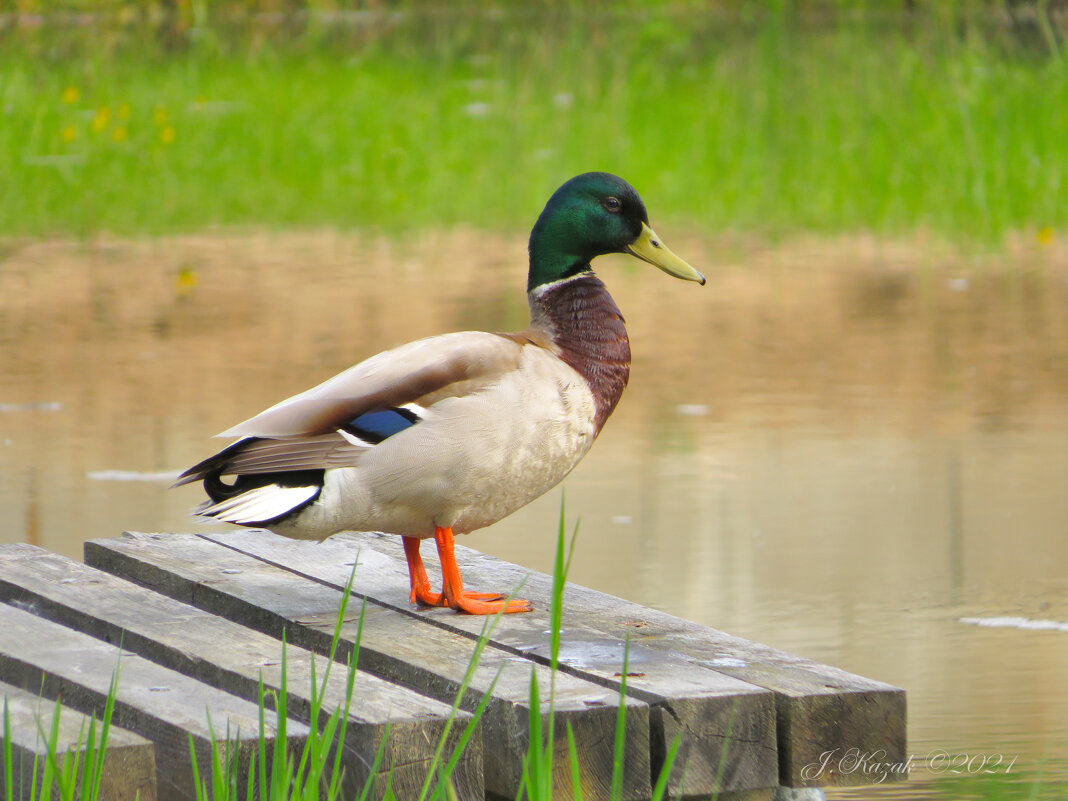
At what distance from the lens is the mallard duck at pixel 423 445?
2963mm

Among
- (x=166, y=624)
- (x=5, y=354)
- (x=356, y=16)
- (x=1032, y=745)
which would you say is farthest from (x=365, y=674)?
(x=356, y=16)

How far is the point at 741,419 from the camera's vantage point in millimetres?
5414

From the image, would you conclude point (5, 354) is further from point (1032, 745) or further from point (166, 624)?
point (1032, 745)

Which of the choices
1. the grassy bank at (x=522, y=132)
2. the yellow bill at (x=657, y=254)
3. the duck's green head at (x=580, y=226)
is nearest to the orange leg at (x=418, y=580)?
the duck's green head at (x=580, y=226)

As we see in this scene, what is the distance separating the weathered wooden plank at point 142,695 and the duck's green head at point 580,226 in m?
1.06

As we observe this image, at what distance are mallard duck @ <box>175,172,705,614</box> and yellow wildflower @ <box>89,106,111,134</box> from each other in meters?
8.10

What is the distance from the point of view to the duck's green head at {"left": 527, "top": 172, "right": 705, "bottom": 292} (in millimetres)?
3383

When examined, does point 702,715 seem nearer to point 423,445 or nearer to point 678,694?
point 678,694

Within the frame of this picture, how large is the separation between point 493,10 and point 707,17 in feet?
8.02

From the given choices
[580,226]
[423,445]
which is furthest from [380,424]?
[580,226]

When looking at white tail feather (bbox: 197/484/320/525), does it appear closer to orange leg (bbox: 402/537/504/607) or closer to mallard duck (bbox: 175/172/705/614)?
mallard duck (bbox: 175/172/705/614)

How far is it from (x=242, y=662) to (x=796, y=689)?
0.81 metres

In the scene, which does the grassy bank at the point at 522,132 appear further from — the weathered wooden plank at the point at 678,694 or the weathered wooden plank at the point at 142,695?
the weathered wooden plank at the point at 142,695

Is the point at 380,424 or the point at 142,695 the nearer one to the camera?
the point at 142,695
